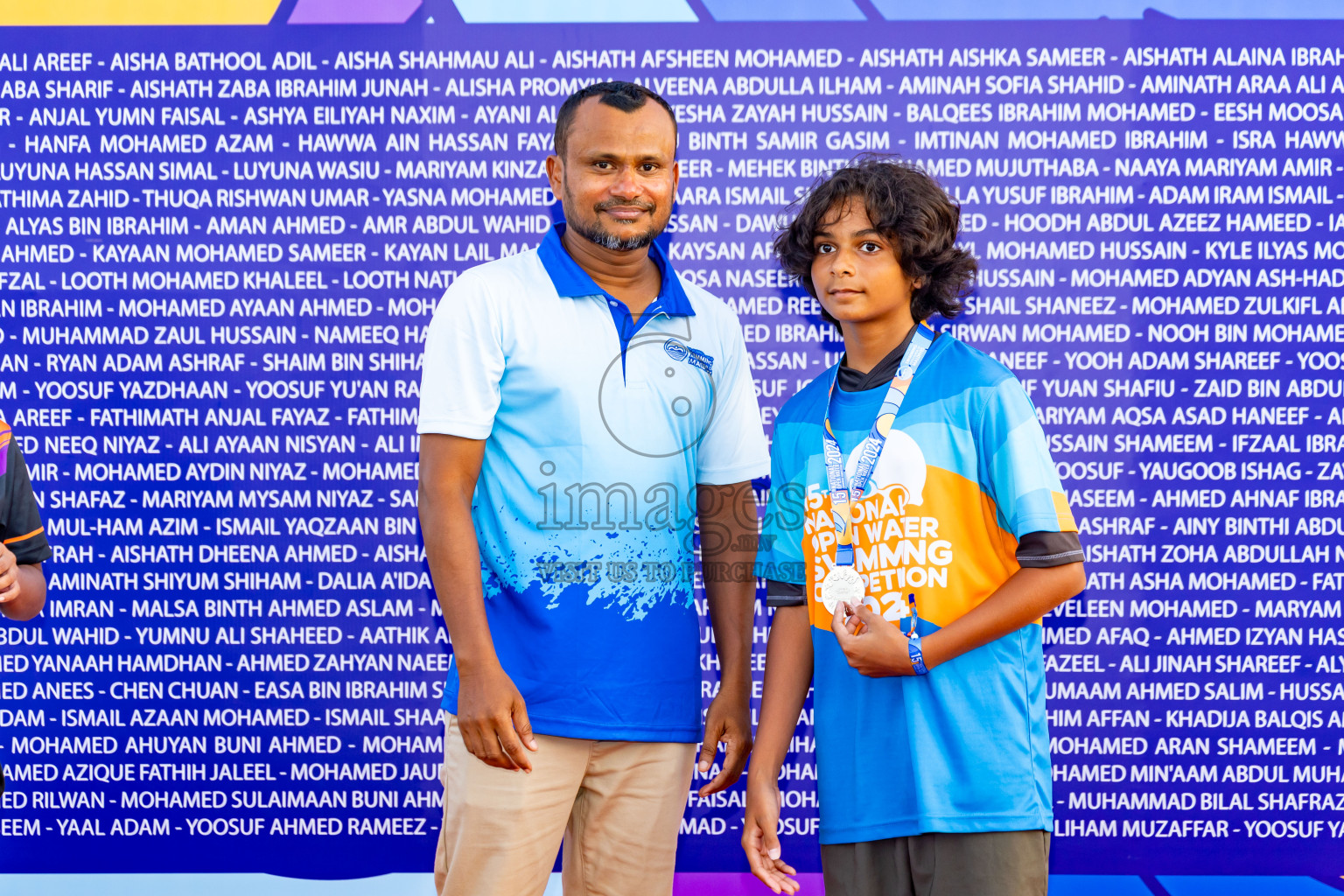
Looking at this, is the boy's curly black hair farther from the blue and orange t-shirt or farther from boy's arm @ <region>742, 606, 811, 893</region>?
boy's arm @ <region>742, 606, 811, 893</region>

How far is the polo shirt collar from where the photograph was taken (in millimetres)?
1845

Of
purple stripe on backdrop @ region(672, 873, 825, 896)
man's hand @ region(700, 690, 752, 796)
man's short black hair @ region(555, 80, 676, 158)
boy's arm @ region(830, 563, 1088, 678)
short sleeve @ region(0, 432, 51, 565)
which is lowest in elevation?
purple stripe on backdrop @ region(672, 873, 825, 896)

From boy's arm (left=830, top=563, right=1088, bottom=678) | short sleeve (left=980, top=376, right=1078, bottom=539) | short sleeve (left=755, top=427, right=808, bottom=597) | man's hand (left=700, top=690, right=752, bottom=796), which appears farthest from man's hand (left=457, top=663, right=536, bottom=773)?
short sleeve (left=980, top=376, right=1078, bottom=539)

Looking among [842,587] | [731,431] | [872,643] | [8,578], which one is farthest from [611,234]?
[8,578]

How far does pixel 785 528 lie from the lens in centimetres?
182

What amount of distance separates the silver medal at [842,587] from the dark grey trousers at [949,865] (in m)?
0.42

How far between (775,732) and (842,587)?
0.32m

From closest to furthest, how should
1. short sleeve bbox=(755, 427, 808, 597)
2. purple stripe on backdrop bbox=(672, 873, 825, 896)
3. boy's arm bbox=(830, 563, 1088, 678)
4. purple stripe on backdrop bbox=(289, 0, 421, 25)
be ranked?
boy's arm bbox=(830, 563, 1088, 678) < short sleeve bbox=(755, 427, 808, 597) < purple stripe on backdrop bbox=(289, 0, 421, 25) < purple stripe on backdrop bbox=(672, 873, 825, 896)

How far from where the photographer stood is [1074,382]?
253 cm

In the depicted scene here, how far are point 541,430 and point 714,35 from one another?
1.34 m

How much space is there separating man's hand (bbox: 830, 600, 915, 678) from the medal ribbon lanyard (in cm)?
12

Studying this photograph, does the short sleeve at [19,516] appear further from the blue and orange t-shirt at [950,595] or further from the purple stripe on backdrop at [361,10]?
the blue and orange t-shirt at [950,595]

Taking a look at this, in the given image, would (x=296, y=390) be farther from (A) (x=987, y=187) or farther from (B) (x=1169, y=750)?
(B) (x=1169, y=750)

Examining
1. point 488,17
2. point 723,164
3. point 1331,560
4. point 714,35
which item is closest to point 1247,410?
point 1331,560
